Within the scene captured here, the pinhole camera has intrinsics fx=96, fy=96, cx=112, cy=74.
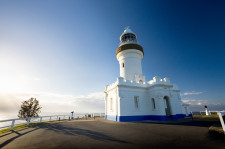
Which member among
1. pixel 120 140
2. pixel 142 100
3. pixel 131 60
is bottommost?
pixel 120 140

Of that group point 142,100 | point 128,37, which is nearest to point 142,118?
point 142,100

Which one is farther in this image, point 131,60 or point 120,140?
point 131,60

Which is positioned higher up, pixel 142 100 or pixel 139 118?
pixel 142 100

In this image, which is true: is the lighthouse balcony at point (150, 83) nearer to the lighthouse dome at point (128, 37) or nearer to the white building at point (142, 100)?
the white building at point (142, 100)

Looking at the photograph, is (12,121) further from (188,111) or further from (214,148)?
(188,111)

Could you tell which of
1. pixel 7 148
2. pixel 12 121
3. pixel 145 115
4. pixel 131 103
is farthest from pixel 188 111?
pixel 12 121

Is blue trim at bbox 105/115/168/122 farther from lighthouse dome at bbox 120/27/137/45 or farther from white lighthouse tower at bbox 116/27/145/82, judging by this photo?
lighthouse dome at bbox 120/27/137/45

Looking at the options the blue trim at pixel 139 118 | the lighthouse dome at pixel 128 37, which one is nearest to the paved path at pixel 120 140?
the blue trim at pixel 139 118

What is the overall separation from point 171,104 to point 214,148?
1194 centimetres

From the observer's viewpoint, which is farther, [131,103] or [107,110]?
[107,110]

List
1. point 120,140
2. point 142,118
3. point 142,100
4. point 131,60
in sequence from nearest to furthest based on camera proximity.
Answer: point 120,140 → point 142,118 → point 142,100 → point 131,60

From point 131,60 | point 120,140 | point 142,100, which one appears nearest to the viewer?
point 120,140

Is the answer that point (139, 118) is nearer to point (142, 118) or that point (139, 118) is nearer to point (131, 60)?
point (142, 118)

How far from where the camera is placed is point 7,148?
14.5 ft
